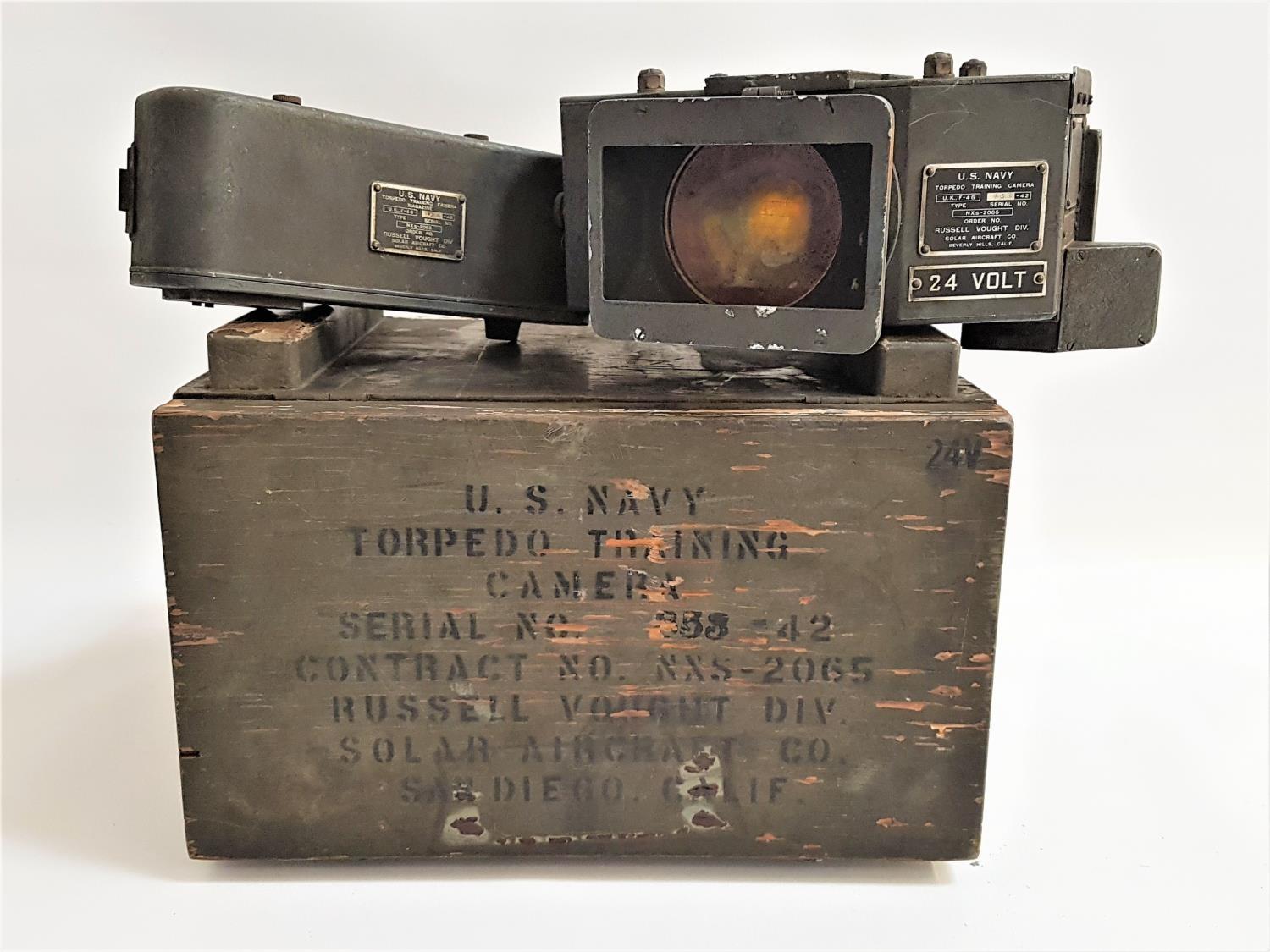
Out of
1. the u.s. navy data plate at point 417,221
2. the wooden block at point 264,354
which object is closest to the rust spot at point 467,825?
the wooden block at point 264,354

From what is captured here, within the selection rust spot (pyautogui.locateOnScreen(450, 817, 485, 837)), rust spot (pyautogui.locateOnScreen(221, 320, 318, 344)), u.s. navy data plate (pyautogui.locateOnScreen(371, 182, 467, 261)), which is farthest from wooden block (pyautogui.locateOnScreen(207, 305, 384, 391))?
rust spot (pyautogui.locateOnScreen(450, 817, 485, 837))

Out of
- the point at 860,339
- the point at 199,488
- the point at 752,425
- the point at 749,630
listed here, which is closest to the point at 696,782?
the point at 749,630

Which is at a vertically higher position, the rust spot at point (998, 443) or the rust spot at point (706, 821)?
the rust spot at point (998, 443)

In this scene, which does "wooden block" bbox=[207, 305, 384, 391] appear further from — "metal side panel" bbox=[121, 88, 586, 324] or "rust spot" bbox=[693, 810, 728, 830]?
"rust spot" bbox=[693, 810, 728, 830]

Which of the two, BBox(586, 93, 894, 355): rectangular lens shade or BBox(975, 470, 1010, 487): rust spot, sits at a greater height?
BBox(586, 93, 894, 355): rectangular lens shade

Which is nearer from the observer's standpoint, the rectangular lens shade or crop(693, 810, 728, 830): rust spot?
the rectangular lens shade

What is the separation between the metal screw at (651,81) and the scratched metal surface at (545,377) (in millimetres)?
325

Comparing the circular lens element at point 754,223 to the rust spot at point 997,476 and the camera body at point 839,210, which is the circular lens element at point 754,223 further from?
the rust spot at point 997,476

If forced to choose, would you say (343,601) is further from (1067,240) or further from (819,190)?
(1067,240)

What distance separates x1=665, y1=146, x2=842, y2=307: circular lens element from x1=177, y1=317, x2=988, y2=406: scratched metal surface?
0.12 m

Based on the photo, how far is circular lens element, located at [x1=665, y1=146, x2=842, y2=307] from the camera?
1385 millimetres

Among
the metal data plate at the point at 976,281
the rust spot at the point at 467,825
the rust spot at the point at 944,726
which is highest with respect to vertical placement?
the metal data plate at the point at 976,281

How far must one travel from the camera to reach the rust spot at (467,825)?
153 cm

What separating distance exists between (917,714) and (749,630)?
217 mm
